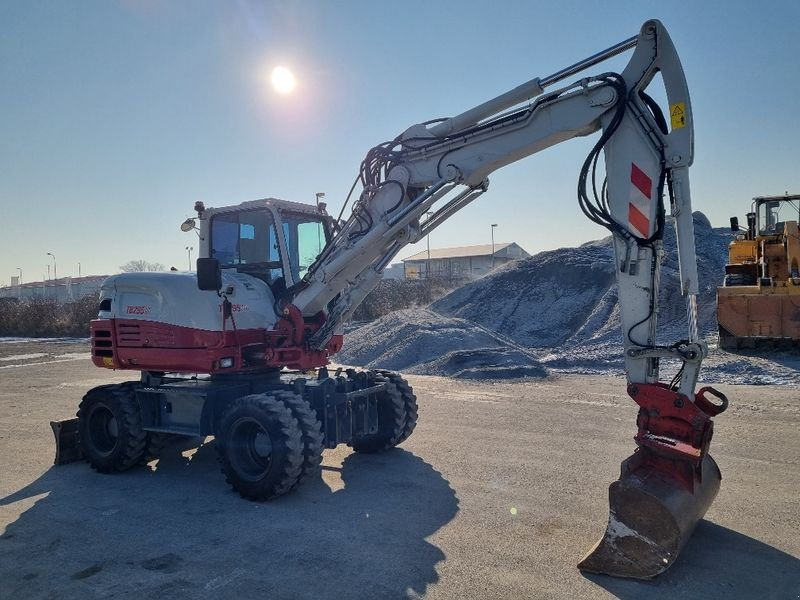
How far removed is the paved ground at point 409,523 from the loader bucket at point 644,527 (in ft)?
0.38

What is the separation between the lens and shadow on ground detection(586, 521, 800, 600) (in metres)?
3.97

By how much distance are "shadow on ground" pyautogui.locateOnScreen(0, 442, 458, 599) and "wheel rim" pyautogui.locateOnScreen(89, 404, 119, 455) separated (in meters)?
0.43

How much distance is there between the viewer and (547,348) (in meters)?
16.8

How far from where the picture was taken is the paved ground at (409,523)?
167 inches

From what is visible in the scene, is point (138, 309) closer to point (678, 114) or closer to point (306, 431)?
point (306, 431)

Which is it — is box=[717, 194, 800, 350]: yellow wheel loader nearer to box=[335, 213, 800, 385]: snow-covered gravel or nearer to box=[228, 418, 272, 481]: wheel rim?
box=[335, 213, 800, 385]: snow-covered gravel

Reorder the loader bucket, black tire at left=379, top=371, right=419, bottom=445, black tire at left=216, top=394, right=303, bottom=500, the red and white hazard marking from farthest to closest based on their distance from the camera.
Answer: black tire at left=379, top=371, right=419, bottom=445, black tire at left=216, top=394, right=303, bottom=500, the red and white hazard marking, the loader bucket

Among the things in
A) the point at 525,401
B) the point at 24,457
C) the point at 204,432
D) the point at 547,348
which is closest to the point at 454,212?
the point at 204,432

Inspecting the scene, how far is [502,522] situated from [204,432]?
3400 mm

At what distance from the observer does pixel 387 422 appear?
24.1 ft

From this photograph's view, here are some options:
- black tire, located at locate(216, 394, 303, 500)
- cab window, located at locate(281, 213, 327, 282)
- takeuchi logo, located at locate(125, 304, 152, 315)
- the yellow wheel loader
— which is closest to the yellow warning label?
cab window, located at locate(281, 213, 327, 282)

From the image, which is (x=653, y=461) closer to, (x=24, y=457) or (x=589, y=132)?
(x=589, y=132)

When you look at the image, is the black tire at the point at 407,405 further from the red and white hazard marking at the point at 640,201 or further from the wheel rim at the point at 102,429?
the red and white hazard marking at the point at 640,201

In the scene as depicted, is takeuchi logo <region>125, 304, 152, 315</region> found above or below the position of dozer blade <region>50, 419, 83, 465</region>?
above
